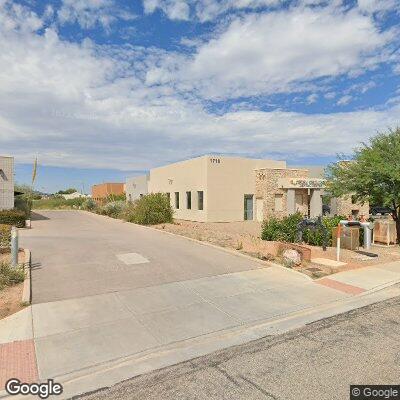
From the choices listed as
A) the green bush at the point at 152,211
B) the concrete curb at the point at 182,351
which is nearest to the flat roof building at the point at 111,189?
the green bush at the point at 152,211

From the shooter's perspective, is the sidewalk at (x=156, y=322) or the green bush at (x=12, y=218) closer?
the sidewalk at (x=156, y=322)

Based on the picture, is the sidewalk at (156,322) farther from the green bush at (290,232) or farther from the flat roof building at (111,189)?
the flat roof building at (111,189)

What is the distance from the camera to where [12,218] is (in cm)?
2217

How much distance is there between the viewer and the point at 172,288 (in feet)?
28.9

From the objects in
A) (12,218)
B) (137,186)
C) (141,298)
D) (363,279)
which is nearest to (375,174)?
(363,279)

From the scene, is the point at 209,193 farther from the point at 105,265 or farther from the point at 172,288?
the point at 172,288

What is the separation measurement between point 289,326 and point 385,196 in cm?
1220

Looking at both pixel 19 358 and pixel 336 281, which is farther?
pixel 336 281

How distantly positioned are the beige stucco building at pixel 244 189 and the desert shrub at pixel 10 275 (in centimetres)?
1951

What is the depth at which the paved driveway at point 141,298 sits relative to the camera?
19.0 feet

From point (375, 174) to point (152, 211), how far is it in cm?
1461

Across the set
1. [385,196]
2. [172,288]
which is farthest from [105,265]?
[385,196]

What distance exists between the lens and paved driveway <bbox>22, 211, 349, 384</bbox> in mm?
5789

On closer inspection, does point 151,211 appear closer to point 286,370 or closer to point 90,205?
point 286,370
